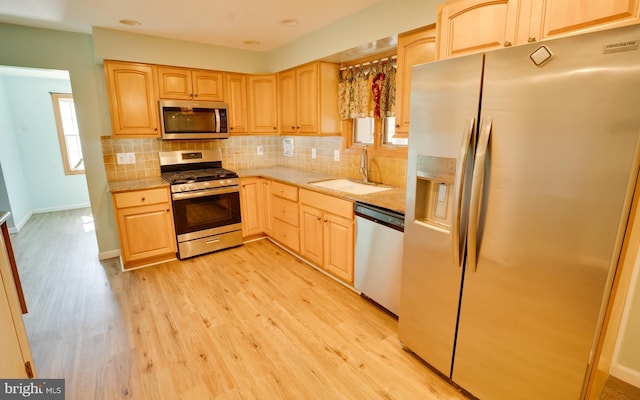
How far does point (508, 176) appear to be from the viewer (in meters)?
1.34

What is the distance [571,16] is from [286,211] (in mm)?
2862

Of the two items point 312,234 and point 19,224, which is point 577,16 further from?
point 19,224

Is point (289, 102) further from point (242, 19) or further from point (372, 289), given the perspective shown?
point (372, 289)

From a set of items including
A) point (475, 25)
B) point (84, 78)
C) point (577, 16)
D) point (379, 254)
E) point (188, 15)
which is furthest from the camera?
point (84, 78)

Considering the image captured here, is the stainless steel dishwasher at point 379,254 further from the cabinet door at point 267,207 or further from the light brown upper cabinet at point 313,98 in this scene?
the cabinet door at point 267,207

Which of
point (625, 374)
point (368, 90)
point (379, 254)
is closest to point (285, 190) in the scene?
point (368, 90)

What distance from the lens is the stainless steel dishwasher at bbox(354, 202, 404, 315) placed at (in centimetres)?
222

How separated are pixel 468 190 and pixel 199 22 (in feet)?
9.41

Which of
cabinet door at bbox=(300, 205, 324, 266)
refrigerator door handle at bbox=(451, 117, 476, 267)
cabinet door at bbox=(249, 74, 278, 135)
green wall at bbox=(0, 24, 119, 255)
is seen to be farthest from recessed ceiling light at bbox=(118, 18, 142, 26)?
refrigerator door handle at bbox=(451, 117, 476, 267)

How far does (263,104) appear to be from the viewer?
13.2ft

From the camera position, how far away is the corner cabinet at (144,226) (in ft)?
10.2

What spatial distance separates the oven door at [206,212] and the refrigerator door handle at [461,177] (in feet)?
9.18

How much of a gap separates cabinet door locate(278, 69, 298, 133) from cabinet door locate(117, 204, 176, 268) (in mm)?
1710

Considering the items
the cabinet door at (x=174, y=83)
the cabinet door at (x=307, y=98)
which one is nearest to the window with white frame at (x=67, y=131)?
the cabinet door at (x=174, y=83)
